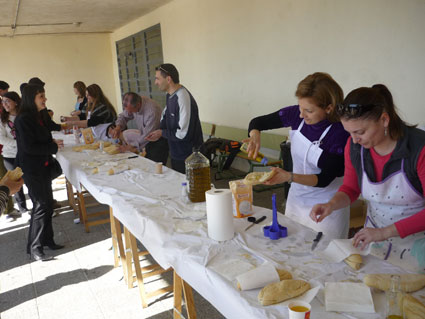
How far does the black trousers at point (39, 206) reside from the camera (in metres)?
3.47

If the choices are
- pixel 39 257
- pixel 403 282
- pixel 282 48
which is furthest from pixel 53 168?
pixel 282 48

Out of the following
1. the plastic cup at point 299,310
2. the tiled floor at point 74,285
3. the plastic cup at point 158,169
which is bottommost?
the tiled floor at point 74,285

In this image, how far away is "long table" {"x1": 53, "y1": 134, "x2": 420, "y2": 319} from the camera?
1321 mm

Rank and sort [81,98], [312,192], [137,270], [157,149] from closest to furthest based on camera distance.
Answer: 1. [312,192]
2. [137,270]
3. [157,149]
4. [81,98]

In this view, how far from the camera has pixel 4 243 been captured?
4168 mm

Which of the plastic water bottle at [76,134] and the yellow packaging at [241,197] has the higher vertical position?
the plastic water bottle at [76,134]

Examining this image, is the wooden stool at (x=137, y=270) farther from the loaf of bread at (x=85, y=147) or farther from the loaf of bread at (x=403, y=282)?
the loaf of bread at (x=85, y=147)

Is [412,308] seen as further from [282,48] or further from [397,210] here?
[282,48]

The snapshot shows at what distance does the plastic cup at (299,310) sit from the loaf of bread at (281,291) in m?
0.15

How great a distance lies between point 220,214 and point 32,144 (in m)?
2.37

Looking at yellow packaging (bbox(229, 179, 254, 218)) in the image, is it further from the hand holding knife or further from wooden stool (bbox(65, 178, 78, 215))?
wooden stool (bbox(65, 178, 78, 215))

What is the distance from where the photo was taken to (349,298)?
121cm

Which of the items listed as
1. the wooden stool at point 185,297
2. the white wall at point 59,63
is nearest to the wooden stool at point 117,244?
the wooden stool at point 185,297

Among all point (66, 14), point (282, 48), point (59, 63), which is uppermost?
point (66, 14)
